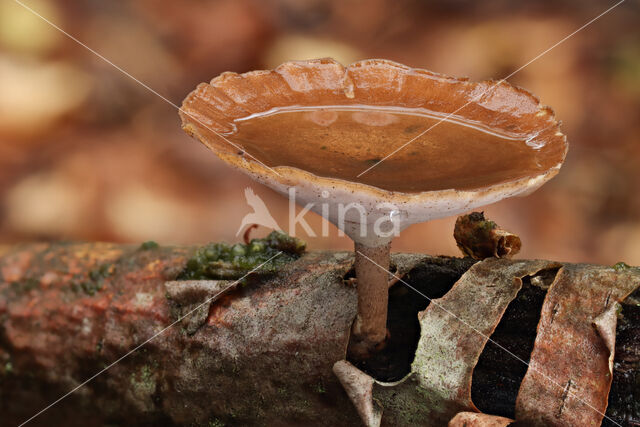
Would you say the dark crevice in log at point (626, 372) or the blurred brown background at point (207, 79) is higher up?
the blurred brown background at point (207, 79)

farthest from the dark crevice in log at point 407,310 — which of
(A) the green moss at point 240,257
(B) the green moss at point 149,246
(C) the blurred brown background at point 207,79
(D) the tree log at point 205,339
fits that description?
(C) the blurred brown background at point 207,79

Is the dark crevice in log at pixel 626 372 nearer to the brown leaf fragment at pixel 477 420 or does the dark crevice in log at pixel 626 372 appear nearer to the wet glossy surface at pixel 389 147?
the brown leaf fragment at pixel 477 420

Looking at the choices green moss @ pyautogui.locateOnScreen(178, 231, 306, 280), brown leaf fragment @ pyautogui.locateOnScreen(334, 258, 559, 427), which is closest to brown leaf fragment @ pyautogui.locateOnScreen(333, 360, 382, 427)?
brown leaf fragment @ pyautogui.locateOnScreen(334, 258, 559, 427)

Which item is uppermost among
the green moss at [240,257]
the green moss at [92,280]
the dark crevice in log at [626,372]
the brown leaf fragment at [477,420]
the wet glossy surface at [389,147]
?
the wet glossy surface at [389,147]

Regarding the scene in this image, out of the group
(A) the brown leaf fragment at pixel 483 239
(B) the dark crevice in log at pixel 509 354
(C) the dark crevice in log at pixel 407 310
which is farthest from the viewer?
(A) the brown leaf fragment at pixel 483 239

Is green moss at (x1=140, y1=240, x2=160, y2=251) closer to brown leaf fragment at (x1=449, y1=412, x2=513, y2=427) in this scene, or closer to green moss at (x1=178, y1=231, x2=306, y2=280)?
green moss at (x1=178, y1=231, x2=306, y2=280)

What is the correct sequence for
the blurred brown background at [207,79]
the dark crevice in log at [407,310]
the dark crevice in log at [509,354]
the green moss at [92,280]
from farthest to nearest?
the blurred brown background at [207,79]
the green moss at [92,280]
the dark crevice in log at [407,310]
the dark crevice in log at [509,354]

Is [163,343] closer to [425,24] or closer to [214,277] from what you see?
[214,277]
